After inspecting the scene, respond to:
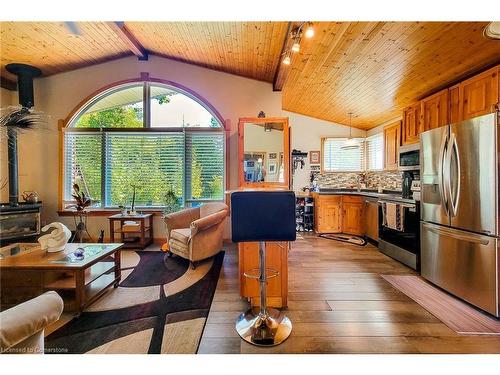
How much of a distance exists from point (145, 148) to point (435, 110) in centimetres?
474

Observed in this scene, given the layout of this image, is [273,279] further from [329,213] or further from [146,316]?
[329,213]

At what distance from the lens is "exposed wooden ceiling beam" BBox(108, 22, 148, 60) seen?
10.4 feet

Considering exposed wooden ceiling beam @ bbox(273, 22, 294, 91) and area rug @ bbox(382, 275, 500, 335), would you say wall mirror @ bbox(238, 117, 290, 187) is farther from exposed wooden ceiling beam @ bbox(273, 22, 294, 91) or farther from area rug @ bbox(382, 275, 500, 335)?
area rug @ bbox(382, 275, 500, 335)

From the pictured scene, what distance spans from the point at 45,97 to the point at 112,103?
1.21m

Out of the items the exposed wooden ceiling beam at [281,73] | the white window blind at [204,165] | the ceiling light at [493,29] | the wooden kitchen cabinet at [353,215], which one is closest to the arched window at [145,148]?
the white window blind at [204,165]

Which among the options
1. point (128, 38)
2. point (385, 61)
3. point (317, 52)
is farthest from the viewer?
point (128, 38)

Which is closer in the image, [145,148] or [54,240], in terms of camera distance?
[54,240]

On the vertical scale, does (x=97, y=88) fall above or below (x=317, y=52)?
above

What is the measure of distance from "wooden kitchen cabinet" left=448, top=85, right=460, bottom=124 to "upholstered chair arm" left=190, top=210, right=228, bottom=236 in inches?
125

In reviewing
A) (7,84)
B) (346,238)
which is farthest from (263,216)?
(7,84)

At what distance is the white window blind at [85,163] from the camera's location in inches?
169

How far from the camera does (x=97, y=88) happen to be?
4289 mm

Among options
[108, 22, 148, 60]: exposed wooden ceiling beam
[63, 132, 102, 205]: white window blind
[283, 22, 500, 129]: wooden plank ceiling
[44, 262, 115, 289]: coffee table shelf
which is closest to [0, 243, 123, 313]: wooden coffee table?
[44, 262, 115, 289]: coffee table shelf

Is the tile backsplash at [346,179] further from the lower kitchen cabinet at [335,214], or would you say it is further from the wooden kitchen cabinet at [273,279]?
the wooden kitchen cabinet at [273,279]
